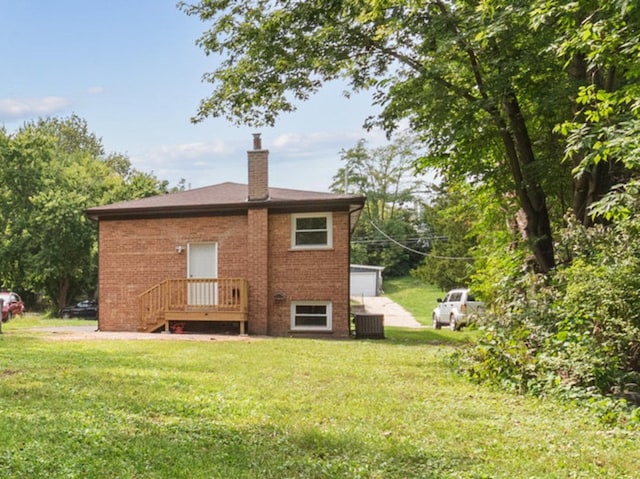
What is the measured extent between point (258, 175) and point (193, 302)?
14.2 feet

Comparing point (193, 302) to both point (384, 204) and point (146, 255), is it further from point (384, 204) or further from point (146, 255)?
point (384, 204)

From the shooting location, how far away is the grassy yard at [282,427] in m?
3.71

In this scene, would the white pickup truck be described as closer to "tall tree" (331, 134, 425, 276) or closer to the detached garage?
the detached garage

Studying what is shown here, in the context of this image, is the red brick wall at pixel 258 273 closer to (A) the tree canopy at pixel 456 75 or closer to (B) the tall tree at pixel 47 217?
(A) the tree canopy at pixel 456 75

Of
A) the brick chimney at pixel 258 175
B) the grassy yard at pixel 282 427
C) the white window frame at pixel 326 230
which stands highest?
the brick chimney at pixel 258 175

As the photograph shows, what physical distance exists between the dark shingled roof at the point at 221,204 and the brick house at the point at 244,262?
32 millimetres

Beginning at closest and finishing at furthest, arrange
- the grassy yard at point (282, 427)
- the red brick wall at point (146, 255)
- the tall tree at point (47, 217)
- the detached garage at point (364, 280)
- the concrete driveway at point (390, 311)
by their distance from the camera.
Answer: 1. the grassy yard at point (282, 427)
2. the red brick wall at point (146, 255)
3. the concrete driveway at point (390, 311)
4. the tall tree at point (47, 217)
5. the detached garage at point (364, 280)

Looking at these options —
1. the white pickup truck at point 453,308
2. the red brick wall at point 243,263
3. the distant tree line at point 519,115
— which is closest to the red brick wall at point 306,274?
the red brick wall at point 243,263

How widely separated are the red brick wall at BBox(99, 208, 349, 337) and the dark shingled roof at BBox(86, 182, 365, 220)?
0.25m

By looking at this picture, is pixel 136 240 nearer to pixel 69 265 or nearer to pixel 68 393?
pixel 68 393

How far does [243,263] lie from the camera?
1622cm

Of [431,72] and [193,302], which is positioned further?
[193,302]

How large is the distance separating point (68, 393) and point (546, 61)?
326 inches

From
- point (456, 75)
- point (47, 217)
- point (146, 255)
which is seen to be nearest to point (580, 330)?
point (456, 75)
